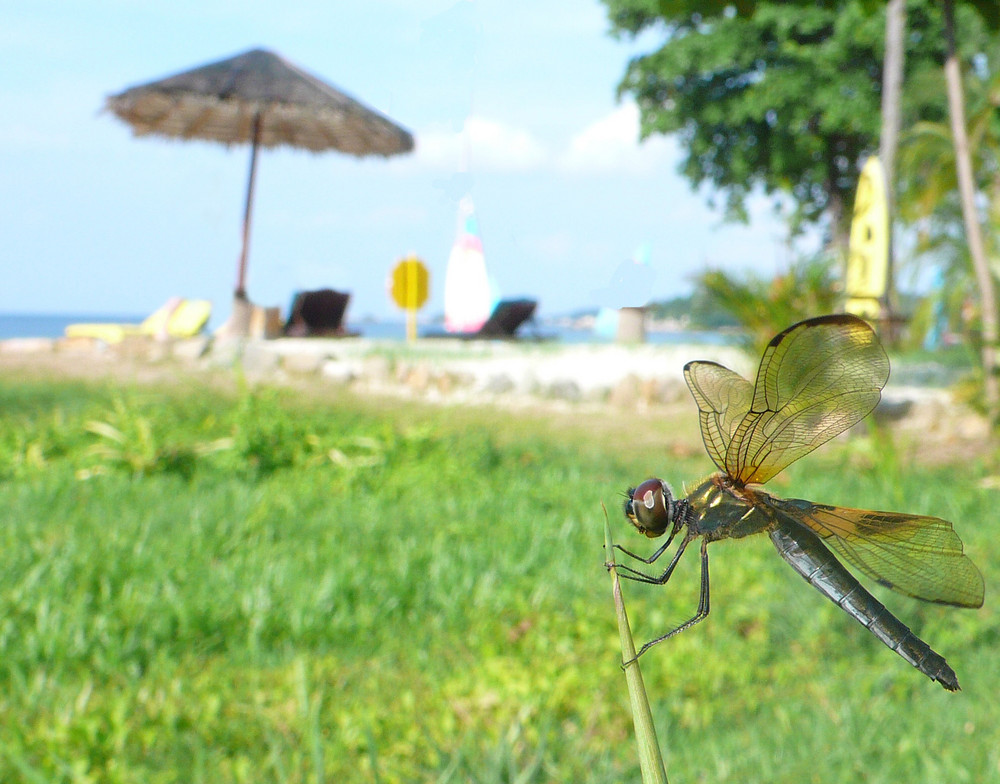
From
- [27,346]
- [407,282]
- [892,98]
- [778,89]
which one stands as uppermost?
[778,89]

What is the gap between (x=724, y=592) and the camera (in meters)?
2.85

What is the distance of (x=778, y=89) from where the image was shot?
Answer: 1294 centimetres

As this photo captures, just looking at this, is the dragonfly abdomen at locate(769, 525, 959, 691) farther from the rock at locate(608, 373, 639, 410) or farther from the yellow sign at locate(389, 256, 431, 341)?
the yellow sign at locate(389, 256, 431, 341)

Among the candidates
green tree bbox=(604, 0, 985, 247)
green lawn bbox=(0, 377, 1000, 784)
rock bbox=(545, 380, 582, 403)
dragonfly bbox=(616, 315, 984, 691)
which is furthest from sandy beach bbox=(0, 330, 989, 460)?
dragonfly bbox=(616, 315, 984, 691)

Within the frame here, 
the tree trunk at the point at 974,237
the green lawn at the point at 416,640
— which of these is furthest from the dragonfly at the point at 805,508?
the tree trunk at the point at 974,237

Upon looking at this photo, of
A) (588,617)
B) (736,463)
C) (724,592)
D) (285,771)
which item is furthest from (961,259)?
(736,463)

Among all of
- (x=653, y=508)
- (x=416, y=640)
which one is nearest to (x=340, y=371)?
(x=416, y=640)

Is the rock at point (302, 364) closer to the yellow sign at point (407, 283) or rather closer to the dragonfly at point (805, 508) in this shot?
the yellow sign at point (407, 283)

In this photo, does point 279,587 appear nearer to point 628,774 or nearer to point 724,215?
point 628,774

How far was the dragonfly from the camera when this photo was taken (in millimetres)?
300

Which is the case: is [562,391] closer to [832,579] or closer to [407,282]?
[407,282]

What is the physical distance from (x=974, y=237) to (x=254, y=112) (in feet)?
25.6

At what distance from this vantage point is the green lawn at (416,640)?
176cm

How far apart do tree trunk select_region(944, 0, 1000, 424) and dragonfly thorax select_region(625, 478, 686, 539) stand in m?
1.44
